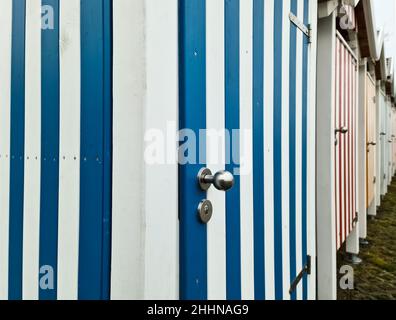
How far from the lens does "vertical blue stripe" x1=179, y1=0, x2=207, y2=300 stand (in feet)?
2.81

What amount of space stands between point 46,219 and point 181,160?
550mm

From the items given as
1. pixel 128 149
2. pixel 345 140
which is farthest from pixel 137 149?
pixel 345 140

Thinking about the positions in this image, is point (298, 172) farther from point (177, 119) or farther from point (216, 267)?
point (177, 119)

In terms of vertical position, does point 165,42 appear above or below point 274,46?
below

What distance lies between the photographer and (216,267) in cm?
98

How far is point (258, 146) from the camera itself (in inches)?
47.4

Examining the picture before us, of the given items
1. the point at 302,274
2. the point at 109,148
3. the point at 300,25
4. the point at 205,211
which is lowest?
the point at 302,274

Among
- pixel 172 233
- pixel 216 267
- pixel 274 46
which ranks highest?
pixel 274 46

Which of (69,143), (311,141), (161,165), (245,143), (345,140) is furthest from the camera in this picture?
(345,140)

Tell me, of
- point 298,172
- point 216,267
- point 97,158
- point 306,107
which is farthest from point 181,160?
point 306,107

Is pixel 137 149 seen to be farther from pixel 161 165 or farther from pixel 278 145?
pixel 278 145

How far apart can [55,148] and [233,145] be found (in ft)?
2.09

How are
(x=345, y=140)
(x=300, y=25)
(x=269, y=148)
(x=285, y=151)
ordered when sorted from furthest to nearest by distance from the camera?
(x=345, y=140) < (x=300, y=25) < (x=285, y=151) < (x=269, y=148)

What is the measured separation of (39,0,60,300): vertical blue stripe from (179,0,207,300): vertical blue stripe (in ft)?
1.51
